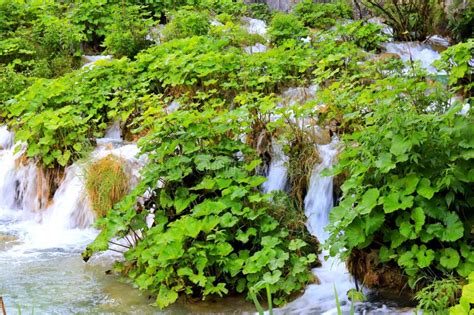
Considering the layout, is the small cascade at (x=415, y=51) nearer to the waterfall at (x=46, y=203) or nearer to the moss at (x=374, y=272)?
the waterfall at (x=46, y=203)

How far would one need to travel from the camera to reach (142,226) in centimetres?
480

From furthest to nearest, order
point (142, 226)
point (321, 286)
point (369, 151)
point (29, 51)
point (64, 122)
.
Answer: point (29, 51)
point (64, 122)
point (142, 226)
point (321, 286)
point (369, 151)

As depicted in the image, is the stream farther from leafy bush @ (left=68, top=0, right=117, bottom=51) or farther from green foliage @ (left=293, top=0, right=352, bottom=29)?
green foliage @ (left=293, top=0, right=352, bottom=29)

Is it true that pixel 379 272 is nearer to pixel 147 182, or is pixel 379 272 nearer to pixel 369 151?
pixel 369 151

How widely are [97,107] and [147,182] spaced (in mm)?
3070

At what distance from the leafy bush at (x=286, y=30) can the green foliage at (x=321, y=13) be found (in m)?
1.44

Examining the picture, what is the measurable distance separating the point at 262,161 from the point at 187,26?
15.7 ft

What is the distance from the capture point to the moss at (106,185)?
6.15 metres

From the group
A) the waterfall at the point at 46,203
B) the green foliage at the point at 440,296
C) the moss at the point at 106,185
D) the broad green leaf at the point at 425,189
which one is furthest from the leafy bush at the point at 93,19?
the green foliage at the point at 440,296

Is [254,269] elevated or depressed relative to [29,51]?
depressed

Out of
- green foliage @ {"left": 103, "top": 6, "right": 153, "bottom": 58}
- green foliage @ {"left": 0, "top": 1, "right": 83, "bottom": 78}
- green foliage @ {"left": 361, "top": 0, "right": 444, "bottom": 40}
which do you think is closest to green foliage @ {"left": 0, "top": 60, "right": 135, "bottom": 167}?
green foliage @ {"left": 103, "top": 6, "right": 153, "bottom": 58}

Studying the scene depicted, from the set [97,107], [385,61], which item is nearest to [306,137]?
[385,61]

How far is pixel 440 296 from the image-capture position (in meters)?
3.46

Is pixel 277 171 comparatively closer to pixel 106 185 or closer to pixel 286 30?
pixel 106 185
